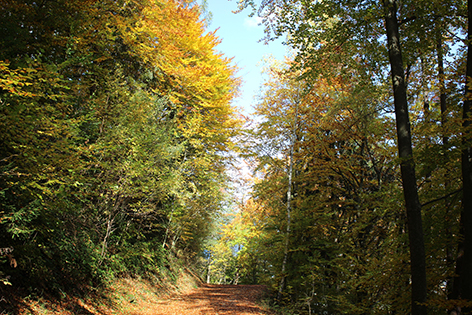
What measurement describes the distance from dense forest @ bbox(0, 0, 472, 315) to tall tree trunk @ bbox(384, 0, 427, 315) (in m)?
0.02

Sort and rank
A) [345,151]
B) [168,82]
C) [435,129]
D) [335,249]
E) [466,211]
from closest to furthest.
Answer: [466,211], [435,129], [335,249], [345,151], [168,82]

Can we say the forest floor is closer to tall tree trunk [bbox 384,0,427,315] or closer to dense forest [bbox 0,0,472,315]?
dense forest [bbox 0,0,472,315]

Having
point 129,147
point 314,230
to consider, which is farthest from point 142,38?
point 314,230

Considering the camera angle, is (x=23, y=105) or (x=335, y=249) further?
(x=335, y=249)

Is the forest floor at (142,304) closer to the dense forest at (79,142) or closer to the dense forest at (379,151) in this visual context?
the dense forest at (79,142)

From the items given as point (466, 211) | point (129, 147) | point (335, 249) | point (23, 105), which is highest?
point (129, 147)

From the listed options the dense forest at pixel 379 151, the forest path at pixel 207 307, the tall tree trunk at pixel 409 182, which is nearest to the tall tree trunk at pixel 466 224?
the dense forest at pixel 379 151

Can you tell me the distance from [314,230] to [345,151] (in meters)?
4.44

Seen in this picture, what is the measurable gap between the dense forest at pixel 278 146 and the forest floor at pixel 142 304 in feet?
1.49

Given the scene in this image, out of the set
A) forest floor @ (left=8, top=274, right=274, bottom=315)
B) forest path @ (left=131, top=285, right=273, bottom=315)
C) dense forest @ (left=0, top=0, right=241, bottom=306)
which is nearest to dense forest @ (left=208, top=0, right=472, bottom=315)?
forest path @ (left=131, top=285, right=273, bottom=315)

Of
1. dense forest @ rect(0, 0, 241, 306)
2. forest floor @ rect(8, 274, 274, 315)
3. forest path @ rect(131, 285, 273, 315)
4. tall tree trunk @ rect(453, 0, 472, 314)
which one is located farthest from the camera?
forest path @ rect(131, 285, 273, 315)

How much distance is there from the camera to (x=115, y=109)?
6.70m

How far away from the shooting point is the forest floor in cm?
529

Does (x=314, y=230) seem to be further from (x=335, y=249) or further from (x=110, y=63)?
(x=110, y=63)
